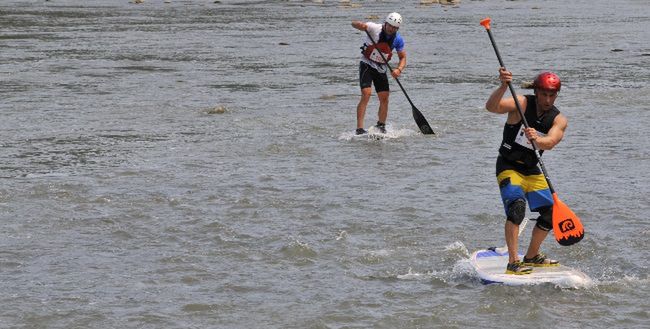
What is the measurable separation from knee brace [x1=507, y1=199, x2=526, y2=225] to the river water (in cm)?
60

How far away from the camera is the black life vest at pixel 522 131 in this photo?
9.91 m

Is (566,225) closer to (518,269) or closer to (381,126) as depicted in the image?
(518,269)

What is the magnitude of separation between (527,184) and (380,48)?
8.31m

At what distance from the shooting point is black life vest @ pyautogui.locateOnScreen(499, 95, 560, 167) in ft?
32.5

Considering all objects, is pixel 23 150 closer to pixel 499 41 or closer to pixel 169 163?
pixel 169 163

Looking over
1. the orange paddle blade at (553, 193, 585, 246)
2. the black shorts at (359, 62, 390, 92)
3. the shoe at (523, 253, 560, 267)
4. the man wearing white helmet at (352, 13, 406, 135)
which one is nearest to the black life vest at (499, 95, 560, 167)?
the orange paddle blade at (553, 193, 585, 246)

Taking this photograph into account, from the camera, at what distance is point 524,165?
10.0m

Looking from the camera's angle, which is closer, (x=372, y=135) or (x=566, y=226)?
(x=566, y=226)

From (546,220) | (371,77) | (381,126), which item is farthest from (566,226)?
(371,77)

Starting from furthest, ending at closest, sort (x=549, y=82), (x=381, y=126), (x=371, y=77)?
1. (x=371, y=77)
2. (x=381, y=126)
3. (x=549, y=82)

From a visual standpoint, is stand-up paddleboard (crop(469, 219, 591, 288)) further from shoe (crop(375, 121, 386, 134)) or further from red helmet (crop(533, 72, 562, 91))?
shoe (crop(375, 121, 386, 134))

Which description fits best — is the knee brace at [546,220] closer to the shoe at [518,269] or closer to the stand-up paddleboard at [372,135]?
the shoe at [518,269]

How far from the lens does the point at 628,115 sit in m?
19.7

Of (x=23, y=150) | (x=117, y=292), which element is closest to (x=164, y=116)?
(x=23, y=150)
